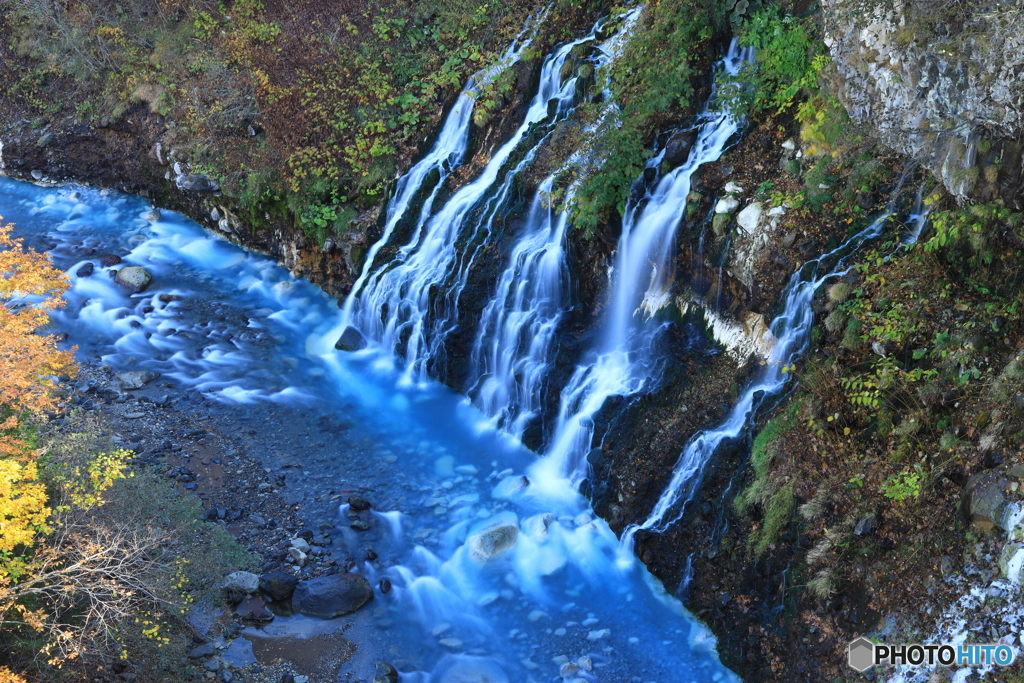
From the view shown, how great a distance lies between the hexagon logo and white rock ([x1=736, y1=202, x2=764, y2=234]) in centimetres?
524

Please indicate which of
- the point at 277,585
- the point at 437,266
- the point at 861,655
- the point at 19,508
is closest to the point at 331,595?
the point at 277,585

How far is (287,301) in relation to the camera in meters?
16.0

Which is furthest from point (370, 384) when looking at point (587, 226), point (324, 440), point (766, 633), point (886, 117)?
point (886, 117)

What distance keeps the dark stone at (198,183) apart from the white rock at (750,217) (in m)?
11.7

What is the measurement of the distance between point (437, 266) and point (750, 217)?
19.2 ft

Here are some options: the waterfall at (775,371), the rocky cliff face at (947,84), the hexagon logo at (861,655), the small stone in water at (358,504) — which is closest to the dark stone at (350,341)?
the small stone in water at (358,504)

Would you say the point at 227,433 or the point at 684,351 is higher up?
the point at 684,351

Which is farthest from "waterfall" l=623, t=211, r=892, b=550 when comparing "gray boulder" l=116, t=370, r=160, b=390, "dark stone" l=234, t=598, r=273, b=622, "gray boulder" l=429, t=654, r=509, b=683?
"gray boulder" l=116, t=370, r=160, b=390

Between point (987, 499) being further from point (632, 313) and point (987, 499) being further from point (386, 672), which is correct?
point (386, 672)

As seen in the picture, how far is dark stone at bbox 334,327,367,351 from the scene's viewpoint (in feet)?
48.3

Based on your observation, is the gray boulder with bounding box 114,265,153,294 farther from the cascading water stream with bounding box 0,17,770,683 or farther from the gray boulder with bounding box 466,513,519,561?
the gray boulder with bounding box 466,513,519,561

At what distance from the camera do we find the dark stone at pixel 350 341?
14.7 meters

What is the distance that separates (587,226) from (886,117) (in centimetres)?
425

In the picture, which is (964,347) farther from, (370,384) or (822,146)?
(370,384)
